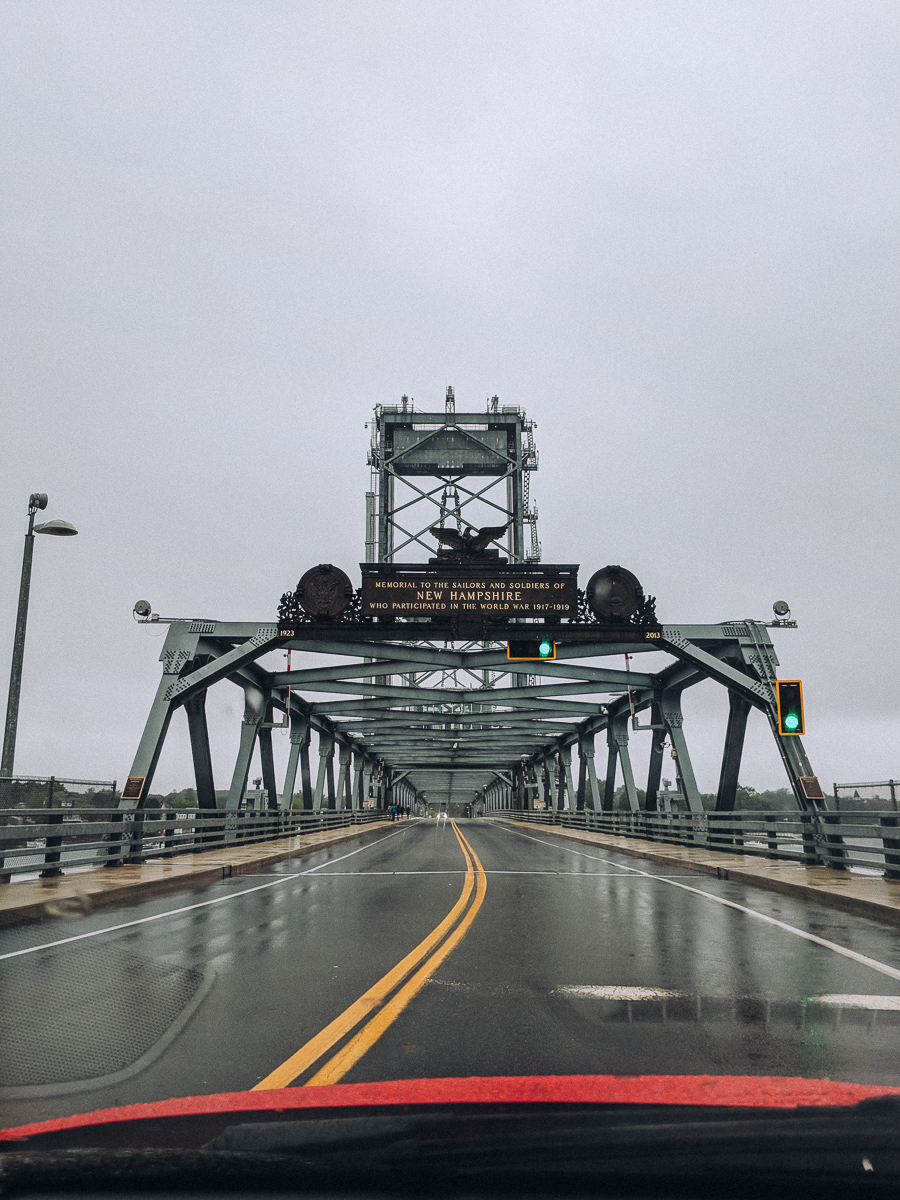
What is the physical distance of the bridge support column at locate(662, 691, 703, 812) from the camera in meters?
26.2

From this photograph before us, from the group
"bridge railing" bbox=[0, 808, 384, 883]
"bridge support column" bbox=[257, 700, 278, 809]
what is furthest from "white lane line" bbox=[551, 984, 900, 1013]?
"bridge support column" bbox=[257, 700, 278, 809]

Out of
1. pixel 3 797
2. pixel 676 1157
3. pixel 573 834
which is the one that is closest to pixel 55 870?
pixel 3 797

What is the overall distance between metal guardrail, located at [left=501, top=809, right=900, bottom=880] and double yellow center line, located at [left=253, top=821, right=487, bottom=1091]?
7.57m

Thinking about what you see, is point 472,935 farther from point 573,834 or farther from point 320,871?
point 573,834

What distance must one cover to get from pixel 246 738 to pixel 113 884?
15803 millimetres

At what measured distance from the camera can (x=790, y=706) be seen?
51.2 ft

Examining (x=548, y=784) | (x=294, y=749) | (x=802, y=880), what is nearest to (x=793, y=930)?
(x=802, y=880)

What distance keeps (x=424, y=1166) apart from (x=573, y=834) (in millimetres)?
35752

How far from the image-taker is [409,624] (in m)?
23.0

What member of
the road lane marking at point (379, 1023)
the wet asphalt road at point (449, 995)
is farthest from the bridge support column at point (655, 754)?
the road lane marking at point (379, 1023)

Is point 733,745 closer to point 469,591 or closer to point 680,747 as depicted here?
point 680,747

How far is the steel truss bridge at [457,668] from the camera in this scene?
72.1ft

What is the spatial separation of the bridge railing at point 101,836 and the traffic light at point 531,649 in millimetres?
8738

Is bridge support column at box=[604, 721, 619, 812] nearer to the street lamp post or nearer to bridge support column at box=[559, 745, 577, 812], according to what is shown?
bridge support column at box=[559, 745, 577, 812]
